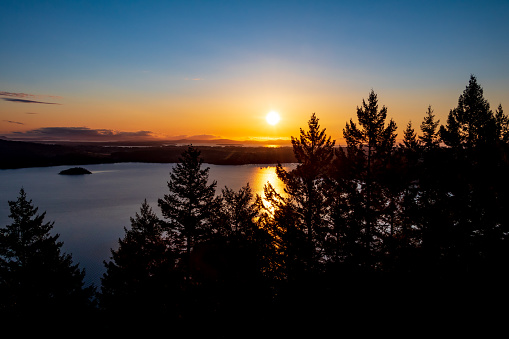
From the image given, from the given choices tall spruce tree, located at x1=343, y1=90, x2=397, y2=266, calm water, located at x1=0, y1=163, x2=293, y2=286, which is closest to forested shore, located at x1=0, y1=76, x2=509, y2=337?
tall spruce tree, located at x1=343, y1=90, x2=397, y2=266

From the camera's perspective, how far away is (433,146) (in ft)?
79.1

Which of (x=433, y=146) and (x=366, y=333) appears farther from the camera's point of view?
(x=433, y=146)

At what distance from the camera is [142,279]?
19.4 m

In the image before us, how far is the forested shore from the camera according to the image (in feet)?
45.0

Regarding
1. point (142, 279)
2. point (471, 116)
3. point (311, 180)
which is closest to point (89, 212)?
point (142, 279)

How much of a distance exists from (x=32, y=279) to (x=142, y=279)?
816 centimetres

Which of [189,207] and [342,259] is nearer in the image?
[342,259]

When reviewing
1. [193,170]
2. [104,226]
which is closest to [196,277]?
[193,170]

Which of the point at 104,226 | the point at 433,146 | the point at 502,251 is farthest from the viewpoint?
the point at 104,226

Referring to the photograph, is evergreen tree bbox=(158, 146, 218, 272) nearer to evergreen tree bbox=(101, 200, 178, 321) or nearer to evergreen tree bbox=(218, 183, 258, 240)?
evergreen tree bbox=(218, 183, 258, 240)

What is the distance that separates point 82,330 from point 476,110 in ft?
104

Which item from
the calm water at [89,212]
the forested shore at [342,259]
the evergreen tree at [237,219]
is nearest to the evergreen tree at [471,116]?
the forested shore at [342,259]

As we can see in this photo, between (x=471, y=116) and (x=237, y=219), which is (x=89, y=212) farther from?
(x=471, y=116)

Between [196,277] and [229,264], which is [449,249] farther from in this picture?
[196,277]
